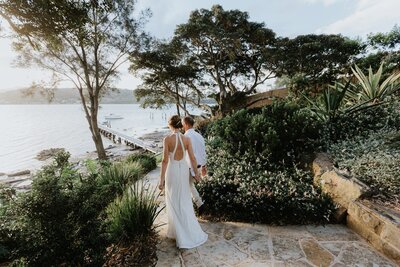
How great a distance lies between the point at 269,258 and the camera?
3111mm

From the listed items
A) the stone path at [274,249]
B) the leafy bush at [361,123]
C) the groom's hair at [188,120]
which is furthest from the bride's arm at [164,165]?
the leafy bush at [361,123]

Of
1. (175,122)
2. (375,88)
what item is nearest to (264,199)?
(175,122)

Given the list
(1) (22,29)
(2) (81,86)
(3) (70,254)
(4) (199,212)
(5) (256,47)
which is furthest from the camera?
(5) (256,47)

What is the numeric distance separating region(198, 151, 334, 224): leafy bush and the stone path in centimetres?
18

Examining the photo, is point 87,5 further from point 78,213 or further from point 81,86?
point 81,86

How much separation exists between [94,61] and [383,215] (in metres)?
19.0

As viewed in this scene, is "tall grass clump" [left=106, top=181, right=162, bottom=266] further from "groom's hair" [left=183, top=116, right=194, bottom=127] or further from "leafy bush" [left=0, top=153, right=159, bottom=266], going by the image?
"groom's hair" [left=183, top=116, right=194, bottom=127]

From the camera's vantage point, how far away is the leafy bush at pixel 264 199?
12.9ft

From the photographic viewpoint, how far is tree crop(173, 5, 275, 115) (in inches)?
647

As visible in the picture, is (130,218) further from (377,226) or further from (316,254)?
(377,226)

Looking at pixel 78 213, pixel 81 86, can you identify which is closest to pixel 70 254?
pixel 78 213

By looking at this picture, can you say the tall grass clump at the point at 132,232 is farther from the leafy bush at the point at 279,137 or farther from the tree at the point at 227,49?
the tree at the point at 227,49

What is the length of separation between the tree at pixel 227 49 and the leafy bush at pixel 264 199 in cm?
1344

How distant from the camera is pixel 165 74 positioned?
19.5 metres
